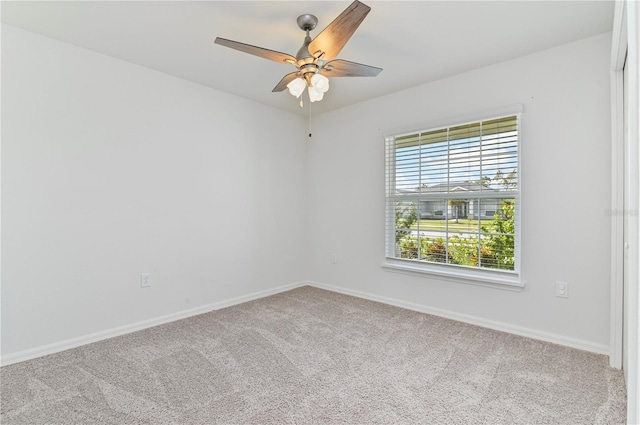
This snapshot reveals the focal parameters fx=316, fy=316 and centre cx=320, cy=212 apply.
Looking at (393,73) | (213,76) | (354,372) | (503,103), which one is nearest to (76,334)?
(354,372)

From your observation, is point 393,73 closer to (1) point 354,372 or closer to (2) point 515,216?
(2) point 515,216

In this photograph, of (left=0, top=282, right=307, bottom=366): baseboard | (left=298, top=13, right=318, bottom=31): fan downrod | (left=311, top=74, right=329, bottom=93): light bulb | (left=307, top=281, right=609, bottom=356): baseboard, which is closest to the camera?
(left=311, top=74, right=329, bottom=93): light bulb

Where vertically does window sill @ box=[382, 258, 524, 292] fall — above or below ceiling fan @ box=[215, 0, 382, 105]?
below

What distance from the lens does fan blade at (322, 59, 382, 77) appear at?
2.13 m

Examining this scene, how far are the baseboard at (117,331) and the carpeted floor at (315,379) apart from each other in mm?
91

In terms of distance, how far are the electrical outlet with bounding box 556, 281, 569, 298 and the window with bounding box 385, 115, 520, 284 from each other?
0.32 metres

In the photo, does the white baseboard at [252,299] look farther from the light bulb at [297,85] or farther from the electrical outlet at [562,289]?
the light bulb at [297,85]

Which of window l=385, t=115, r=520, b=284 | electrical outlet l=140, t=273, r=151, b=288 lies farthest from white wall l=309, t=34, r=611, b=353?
electrical outlet l=140, t=273, r=151, b=288

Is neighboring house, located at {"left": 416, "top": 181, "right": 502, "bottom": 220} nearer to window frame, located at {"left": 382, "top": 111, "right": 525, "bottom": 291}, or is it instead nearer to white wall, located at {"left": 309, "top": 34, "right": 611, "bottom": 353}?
window frame, located at {"left": 382, "top": 111, "right": 525, "bottom": 291}

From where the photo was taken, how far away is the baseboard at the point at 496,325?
2.44 meters

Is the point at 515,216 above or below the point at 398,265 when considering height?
above

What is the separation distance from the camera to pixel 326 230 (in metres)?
4.27

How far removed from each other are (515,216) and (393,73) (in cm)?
173

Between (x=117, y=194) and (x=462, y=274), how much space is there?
3277mm
